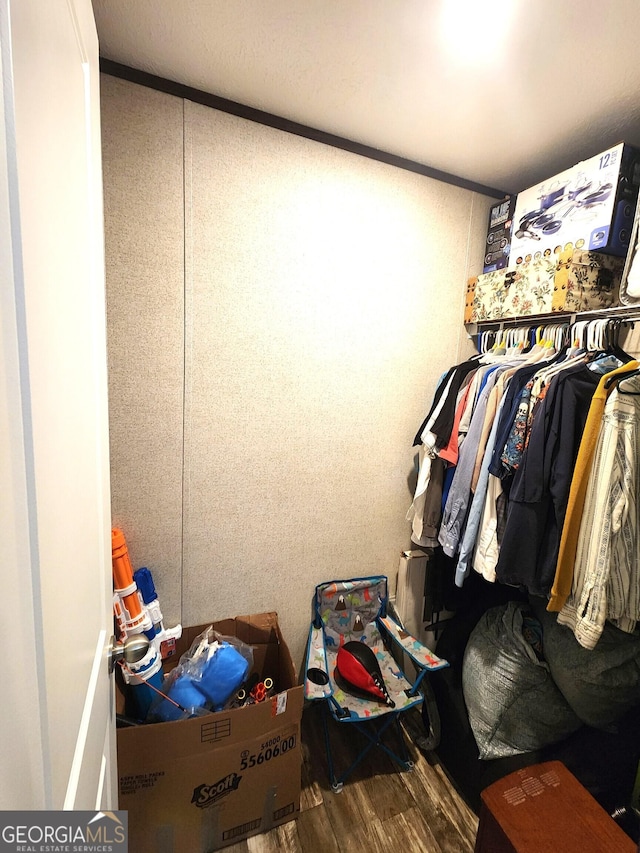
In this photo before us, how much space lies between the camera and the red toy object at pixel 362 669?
1.50 metres

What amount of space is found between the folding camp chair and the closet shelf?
1.36 meters

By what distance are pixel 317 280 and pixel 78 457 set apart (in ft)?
3.94

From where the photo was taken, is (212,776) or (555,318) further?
(555,318)

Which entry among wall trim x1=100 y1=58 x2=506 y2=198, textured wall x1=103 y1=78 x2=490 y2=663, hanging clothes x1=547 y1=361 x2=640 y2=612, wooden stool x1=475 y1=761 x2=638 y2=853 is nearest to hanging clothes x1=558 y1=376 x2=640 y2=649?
hanging clothes x1=547 y1=361 x2=640 y2=612

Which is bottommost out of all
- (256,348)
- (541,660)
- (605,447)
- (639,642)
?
(541,660)

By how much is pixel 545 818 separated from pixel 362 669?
70 centimetres

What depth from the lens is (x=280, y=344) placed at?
151cm

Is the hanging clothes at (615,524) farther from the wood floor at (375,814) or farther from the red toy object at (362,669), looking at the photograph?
the wood floor at (375,814)

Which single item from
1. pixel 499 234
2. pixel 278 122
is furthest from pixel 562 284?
pixel 278 122

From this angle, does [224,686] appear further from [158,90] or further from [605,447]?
[158,90]

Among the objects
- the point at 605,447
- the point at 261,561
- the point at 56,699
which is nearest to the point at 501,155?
the point at 605,447

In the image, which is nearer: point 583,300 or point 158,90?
point 158,90

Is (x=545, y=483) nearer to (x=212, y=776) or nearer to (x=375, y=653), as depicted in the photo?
(x=375, y=653)

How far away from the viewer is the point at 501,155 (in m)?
1.50
